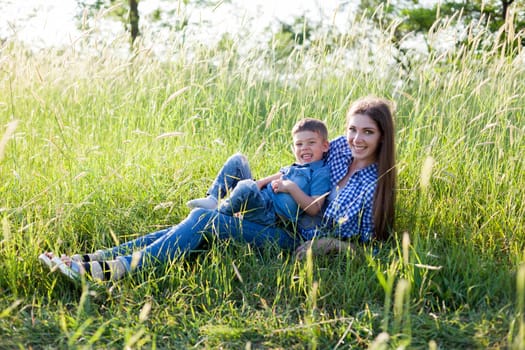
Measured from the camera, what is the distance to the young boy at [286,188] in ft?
8.81

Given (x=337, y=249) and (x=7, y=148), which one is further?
(x=7, y=148)

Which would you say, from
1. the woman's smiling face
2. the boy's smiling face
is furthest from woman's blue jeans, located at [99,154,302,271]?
the woman's smiling face

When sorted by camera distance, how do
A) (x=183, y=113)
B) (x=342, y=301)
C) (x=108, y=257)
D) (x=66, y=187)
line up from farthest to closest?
(x=183, y=113) < (x=66, y=187) < (x=108, y=257) < (x=342, y=301)

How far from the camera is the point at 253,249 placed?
2.73 metres

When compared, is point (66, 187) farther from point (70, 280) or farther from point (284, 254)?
point (284, 254)

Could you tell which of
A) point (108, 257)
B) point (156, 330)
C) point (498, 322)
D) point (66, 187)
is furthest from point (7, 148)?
point (498, 322)

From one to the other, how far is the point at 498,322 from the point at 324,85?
7.13ft

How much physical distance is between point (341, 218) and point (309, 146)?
468 millimetres

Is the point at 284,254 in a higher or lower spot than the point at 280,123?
lower

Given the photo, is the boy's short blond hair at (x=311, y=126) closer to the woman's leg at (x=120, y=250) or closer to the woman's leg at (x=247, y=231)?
the woman's leg at (x=247, y=231)

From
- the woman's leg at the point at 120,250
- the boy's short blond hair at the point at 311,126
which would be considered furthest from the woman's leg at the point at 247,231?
the boy's short blond hair at the point at 311,126

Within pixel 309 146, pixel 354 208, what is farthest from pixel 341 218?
pixel 309 146

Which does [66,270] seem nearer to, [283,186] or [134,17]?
[283,186]

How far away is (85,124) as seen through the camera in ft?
13.1
